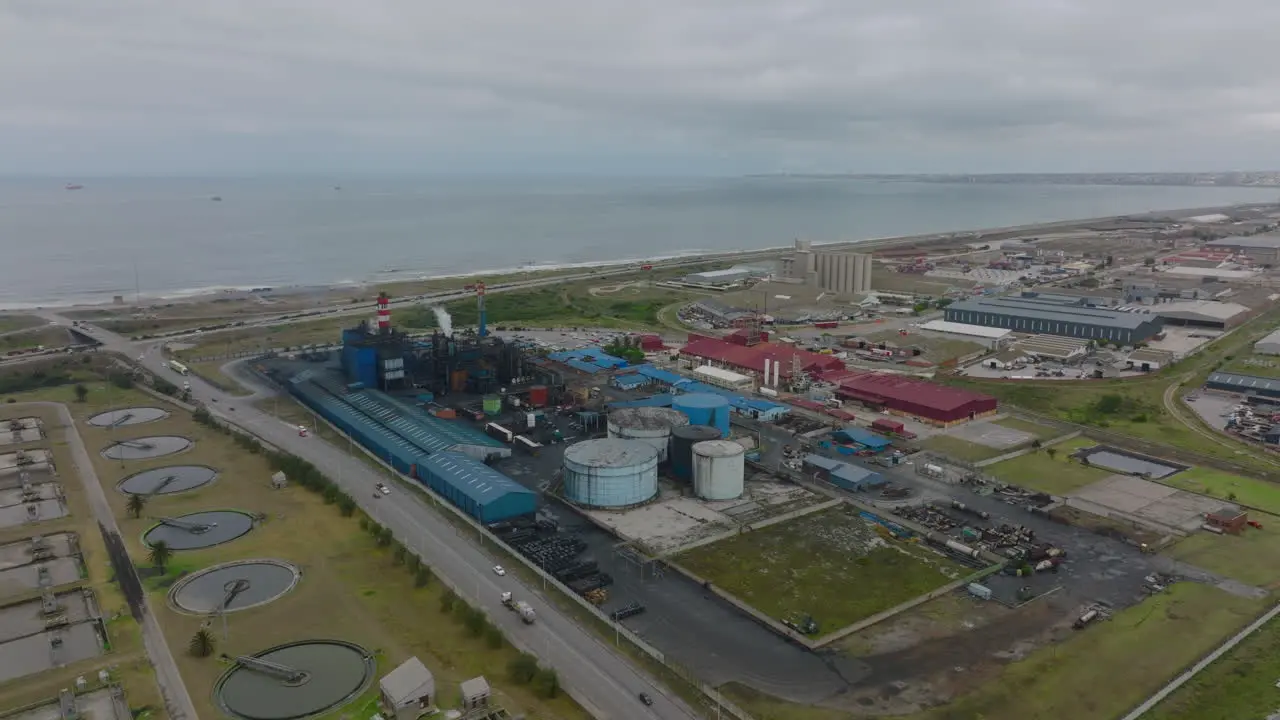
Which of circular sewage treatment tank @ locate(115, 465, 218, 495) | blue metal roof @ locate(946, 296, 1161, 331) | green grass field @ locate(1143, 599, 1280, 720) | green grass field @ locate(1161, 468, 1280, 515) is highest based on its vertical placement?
blue metal roof @ locate(946, 296, 1161, 331)

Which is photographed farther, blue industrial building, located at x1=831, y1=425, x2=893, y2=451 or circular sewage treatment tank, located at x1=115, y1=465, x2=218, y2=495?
blue industrial building, located at x1=831, y1=425, x2=893, y2=451

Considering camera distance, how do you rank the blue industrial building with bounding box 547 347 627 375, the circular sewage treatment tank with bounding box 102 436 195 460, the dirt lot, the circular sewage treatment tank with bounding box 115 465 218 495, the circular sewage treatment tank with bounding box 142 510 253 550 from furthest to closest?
the blue industrial building with bounding box 547 347 627 375
the circular sewage treatment tank with bounding box 102 436 195 460
the circular sewage treatment tank with bounding box 115 465 218 495
the circular sewage treatment tank with bounding box 142 510 253 550
the dirt lot

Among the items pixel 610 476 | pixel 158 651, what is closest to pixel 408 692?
pixel 158 651

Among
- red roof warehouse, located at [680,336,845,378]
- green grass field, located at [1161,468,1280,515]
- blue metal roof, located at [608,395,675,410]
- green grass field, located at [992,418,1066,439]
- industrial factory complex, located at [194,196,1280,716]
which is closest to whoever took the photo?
industrial factory complex, located at [194,196,1280,716]

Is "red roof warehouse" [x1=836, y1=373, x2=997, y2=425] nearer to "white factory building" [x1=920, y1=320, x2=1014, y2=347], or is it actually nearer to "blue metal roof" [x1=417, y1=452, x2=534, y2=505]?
"white factory building" [x1=920, y1=320, x2=1014, y2=347]

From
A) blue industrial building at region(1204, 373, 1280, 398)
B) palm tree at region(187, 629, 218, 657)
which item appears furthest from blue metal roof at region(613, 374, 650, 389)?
blue industrial building at region(1204, 373, 1280, 398)

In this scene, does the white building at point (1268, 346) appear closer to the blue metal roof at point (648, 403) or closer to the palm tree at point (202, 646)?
the blue metal roof at point (648, 403)

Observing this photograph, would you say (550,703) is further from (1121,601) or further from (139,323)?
(139,323)

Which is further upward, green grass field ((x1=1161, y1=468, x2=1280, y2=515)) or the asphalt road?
the asphalt road
